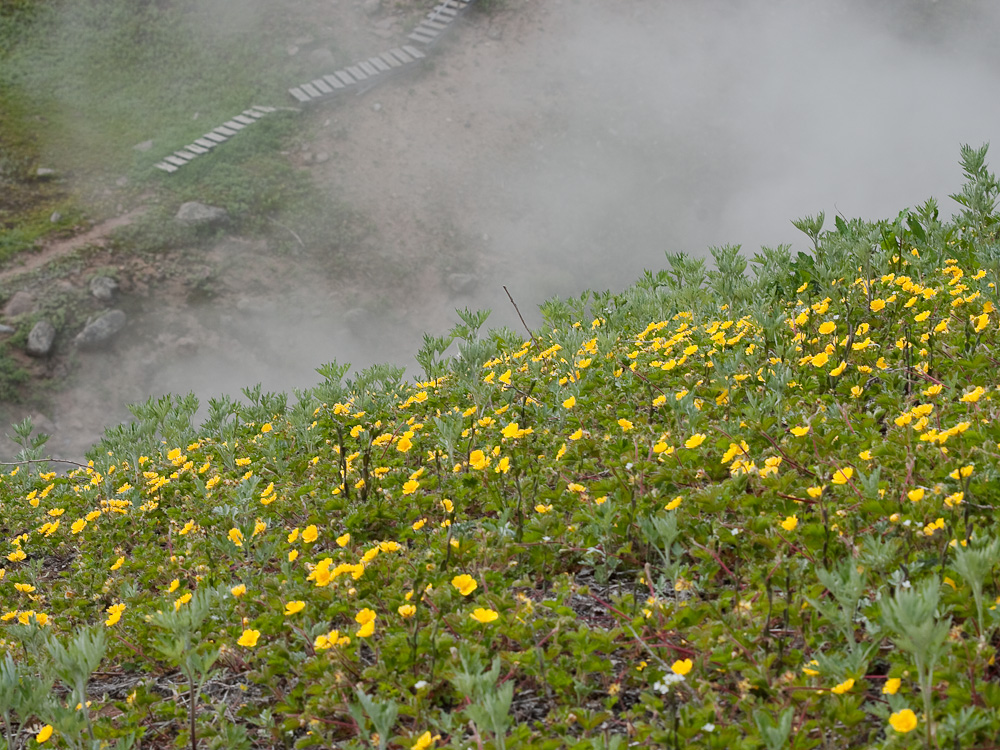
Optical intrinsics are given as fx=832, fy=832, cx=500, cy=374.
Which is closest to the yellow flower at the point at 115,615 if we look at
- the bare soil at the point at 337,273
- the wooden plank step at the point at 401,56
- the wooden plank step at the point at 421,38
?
the bare soil at the point at 337,273

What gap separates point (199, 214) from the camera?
1328 cm

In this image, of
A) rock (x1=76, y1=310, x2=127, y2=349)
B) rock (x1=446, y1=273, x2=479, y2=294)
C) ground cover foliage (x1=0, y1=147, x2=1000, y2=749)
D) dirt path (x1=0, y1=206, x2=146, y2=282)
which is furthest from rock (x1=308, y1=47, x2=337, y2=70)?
ground cover foliage (x1=0, y1=147, x2=1000, y2=749)

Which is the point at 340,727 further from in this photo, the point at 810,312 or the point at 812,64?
the point at 812,64

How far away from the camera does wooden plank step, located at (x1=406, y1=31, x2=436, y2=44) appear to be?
1703 centimetres

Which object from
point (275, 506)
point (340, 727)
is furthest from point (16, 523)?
point (340, 727)

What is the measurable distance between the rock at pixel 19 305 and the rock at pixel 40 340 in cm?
46

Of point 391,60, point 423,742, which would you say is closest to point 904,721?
point 423,742

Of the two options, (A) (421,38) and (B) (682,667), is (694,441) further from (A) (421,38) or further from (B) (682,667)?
(A) (421,38)

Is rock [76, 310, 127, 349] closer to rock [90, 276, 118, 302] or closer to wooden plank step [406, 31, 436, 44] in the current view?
rock [90, 276, 118, 302]

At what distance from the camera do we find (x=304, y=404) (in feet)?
16.4

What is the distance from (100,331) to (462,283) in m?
5.26

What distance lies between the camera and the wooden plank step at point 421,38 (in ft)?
55.9

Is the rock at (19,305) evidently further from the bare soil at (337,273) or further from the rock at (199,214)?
the rock at (199,214)

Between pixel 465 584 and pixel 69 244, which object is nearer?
pixel 465 584
